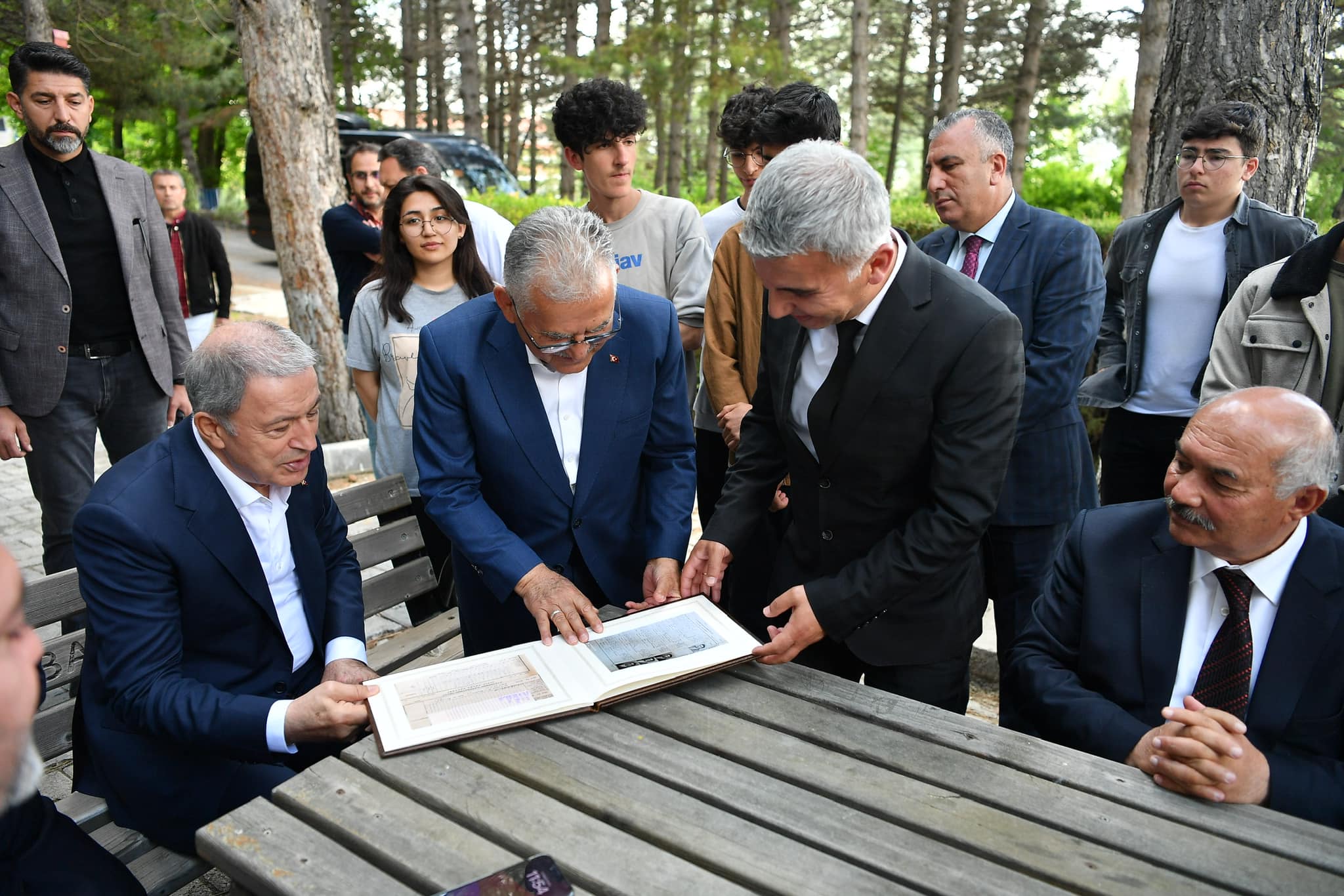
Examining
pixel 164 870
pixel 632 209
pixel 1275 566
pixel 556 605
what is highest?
pixel 632 209

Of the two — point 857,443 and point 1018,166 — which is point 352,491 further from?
point 1018,166

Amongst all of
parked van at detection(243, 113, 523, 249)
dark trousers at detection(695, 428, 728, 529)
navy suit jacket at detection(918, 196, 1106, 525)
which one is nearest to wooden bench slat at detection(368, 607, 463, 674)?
dark trousers at detection(695, 428, 728, 529)

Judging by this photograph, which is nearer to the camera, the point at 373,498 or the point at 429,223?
the point at 373,498

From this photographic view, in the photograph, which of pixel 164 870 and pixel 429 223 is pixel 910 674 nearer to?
pixel 164 870

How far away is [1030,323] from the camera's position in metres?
3.15

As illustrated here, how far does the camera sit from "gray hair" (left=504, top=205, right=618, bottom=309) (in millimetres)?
2180

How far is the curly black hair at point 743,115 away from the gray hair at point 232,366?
1.86 meters

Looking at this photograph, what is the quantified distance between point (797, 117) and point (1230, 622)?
2086 mm

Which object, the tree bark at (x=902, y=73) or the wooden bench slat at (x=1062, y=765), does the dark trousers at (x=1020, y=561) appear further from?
the tree bark at (x=902, y=73)

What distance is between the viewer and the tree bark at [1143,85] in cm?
1138

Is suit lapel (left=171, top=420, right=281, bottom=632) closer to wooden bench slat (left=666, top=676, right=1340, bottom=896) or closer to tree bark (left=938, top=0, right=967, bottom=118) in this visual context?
wooden bench slat (left=666, top=676, right=1340, bottom=896)

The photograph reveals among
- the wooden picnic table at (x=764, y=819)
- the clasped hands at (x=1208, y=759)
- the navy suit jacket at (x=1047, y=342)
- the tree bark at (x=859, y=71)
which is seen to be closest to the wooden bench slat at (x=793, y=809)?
the wooden picnic table at (x=764, y=819)

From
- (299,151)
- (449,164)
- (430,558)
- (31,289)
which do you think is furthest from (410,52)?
(430,558)

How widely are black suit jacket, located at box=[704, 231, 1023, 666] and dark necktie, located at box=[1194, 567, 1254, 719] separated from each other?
19.9 inches
